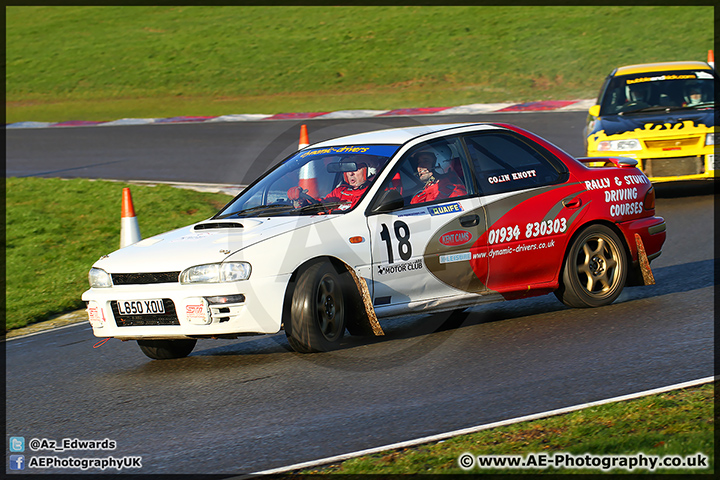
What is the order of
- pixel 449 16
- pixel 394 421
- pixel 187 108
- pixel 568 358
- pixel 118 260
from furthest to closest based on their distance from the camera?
pixel 449 16
pixel 187 108
pixel 118 260
pixel 568 358
pixel 394 421

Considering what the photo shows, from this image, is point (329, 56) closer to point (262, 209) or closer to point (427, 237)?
point (262, 209)

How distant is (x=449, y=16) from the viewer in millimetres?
45719

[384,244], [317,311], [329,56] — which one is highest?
[329,56]

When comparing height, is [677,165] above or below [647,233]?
above

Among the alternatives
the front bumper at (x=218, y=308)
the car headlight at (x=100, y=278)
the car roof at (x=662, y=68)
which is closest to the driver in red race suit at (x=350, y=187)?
the front bumper at (x=218, y=308)

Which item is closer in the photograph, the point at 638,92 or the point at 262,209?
the point at 262,209

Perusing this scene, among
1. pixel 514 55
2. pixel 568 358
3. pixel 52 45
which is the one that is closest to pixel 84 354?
pixel 568 358

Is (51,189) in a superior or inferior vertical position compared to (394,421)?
superior

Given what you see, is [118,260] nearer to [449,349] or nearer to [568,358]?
[449,349]

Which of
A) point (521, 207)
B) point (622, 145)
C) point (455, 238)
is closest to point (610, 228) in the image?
point (521, 207)

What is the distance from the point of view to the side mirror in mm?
6562

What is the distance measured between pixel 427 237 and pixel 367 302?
71 cm

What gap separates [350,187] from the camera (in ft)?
22.7

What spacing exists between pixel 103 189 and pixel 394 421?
1109 centimetres
